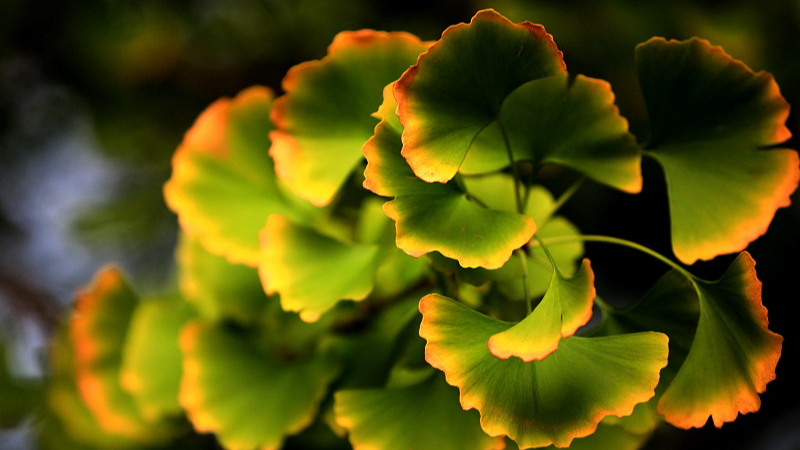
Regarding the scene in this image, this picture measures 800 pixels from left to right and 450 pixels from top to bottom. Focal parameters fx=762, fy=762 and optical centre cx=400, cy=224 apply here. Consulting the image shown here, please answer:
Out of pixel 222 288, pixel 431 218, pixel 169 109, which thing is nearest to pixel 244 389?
pixel 222 288

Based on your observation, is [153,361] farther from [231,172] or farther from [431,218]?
[431,218]

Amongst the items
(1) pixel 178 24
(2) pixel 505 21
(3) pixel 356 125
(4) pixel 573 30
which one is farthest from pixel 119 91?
(2) pixel 505 21

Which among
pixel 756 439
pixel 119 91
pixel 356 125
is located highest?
pixel 356 125

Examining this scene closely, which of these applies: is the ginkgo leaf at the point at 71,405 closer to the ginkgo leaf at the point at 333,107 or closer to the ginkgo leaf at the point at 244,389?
the ginkgo leaf at the point at 244,389

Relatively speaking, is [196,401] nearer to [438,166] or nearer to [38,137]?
[438,166]

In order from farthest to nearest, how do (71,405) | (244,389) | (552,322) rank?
(71,405) → (244,389) → (552,322)

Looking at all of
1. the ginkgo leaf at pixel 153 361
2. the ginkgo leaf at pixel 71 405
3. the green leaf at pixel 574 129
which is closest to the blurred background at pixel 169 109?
the ginkgo leaf at pixel 71 405

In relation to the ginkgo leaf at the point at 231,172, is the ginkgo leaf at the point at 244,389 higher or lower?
lower
